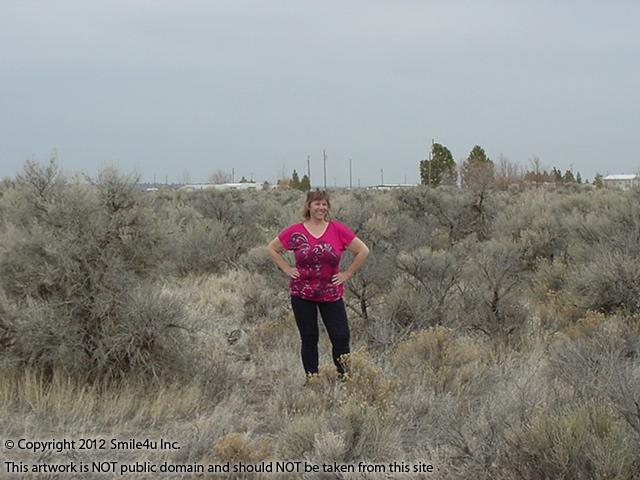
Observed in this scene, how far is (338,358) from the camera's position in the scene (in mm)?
5750

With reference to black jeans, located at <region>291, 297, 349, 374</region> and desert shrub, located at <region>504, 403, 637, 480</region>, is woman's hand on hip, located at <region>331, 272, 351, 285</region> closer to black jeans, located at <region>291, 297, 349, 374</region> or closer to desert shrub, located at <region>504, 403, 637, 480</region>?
black jeans, located at <region>291, 297, 349, 374</region>

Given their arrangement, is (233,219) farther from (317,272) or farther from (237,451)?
(237,451)

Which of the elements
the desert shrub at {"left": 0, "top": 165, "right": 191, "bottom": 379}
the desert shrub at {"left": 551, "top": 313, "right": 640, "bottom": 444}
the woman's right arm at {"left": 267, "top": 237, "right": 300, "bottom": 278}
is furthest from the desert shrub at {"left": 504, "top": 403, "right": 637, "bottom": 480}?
the desert shrub at {"left": 0, "top": 165, "right": 191, "bottom": 379}

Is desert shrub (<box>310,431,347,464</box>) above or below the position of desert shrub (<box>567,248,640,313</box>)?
below

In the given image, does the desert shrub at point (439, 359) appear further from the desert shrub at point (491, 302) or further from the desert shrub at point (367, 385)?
the desert shrub at point (491, 302)

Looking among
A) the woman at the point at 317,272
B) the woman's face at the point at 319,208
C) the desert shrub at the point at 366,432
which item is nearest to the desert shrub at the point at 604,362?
the desert shrub at the point at 366,432

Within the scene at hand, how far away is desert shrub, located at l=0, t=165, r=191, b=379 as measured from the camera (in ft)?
18.0

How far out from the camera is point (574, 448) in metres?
3.19

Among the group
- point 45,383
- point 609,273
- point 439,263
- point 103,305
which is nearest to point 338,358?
point 103,305

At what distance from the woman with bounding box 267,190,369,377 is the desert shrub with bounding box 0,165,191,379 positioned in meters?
1.24

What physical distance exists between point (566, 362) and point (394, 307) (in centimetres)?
285

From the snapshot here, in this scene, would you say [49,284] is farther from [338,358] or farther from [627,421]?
[627,421]

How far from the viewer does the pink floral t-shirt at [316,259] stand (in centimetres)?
557

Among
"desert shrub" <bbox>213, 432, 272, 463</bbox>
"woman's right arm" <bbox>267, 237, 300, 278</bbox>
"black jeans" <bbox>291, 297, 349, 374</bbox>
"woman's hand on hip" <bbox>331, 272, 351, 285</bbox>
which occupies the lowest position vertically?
"desert shrub" <bbox>213, 432, 272, 463</bbox>
